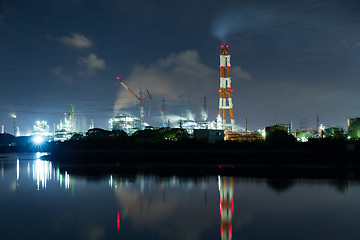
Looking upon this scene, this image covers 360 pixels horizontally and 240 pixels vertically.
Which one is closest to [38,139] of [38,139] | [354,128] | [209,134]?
[38,139]

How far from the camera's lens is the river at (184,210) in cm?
1173

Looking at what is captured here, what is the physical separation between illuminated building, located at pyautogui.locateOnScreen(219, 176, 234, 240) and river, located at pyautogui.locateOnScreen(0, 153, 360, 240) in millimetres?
33

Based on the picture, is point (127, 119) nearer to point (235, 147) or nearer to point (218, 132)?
point (218, 132)

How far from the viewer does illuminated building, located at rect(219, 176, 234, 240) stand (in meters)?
11.7

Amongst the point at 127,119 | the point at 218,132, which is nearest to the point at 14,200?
the point at 218,132

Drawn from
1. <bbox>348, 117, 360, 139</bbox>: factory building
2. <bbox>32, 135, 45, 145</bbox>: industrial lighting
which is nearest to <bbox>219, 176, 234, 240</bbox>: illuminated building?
<bbox>348, 117, 360, 139</bbox>: factory building

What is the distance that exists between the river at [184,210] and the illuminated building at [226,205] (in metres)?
0.03

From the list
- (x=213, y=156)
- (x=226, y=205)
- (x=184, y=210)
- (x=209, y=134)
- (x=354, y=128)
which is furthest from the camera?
(x=209, y=134)

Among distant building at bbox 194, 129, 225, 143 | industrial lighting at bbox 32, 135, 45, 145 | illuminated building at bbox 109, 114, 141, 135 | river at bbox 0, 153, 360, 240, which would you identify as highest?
illuminated building at bbox 109, 114, 141, 135

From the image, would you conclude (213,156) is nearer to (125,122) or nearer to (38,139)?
(38,139)

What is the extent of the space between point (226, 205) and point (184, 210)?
222 cm

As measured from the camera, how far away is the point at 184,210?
15508 mm

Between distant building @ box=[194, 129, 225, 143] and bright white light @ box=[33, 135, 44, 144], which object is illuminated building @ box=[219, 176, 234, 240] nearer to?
distant building @ box=[194, 129, 225, 143]

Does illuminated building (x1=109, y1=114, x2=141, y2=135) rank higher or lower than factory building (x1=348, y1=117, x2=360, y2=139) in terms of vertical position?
higher
